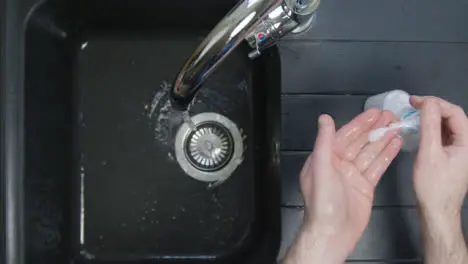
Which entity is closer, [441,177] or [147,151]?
[441,177]

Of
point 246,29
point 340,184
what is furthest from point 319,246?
point 246,29

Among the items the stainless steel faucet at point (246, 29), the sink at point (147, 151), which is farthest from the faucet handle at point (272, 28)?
the sink at point (147, 151)

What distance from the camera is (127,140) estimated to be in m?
0.87

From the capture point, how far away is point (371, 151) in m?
0.71

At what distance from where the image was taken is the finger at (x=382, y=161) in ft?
2.32

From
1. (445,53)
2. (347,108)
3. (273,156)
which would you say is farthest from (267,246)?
(445,53)

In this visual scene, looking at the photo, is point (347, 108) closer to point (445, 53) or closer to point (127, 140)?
point (445, 53)

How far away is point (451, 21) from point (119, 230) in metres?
0.58

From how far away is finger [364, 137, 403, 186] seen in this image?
27.9 inches

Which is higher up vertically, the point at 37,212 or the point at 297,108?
the point at 297,108

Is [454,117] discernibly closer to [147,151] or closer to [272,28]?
[272,28]

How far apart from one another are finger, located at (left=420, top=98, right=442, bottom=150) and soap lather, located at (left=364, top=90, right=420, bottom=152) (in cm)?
2

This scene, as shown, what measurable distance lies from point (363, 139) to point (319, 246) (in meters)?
0.15

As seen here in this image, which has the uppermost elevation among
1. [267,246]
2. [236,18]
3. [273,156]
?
[236,18]
